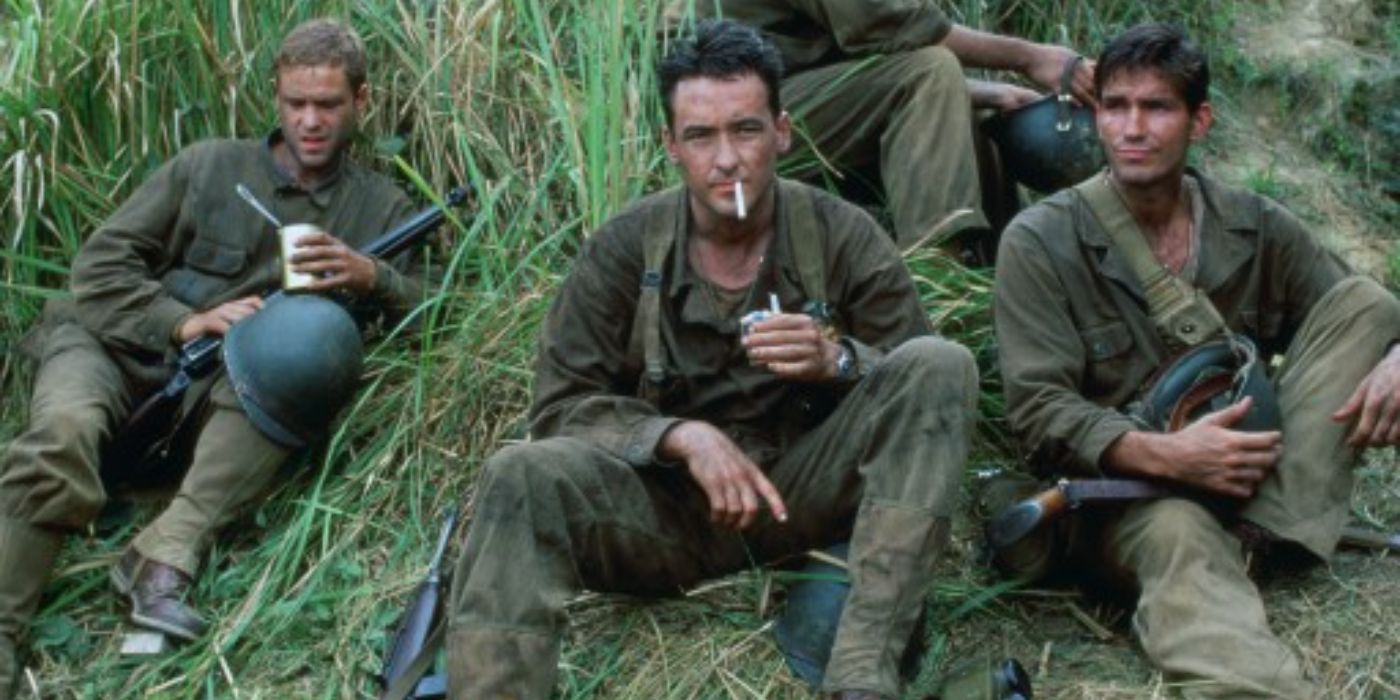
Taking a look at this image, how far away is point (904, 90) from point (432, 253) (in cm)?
141

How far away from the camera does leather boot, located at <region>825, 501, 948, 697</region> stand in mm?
4164

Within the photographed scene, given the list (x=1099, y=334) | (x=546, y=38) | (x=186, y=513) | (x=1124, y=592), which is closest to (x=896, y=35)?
(x=546, y=38)

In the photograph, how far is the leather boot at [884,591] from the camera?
416 centimetres

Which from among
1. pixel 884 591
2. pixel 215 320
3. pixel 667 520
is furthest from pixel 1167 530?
pixel 215 320

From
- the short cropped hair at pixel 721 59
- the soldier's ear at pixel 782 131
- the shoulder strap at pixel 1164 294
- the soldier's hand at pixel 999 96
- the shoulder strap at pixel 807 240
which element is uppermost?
the short cropped hair at pixel 721 59

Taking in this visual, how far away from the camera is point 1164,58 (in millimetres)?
4824

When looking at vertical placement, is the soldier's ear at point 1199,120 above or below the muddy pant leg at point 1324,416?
above

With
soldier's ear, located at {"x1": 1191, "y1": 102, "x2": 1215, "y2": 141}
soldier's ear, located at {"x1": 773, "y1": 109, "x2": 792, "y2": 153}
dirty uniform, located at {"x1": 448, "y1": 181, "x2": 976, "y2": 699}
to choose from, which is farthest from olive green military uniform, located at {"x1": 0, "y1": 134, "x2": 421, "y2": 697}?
soldier's ear, located at {"x1": 1191, "y1": 102, "x2": 1215, "y2": 141}

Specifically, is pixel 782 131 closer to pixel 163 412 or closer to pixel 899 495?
pixel 899 495

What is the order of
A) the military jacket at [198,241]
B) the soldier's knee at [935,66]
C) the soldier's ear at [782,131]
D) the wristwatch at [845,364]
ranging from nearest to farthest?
→ 1. the wristwatch at [845,364]
2. the soldier's ear at [782,131]
3. the military jacket at [198,241]
4. the soldier's knee at [935,66]

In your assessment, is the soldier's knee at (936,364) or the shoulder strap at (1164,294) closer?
the soldier's knee at (936,364)

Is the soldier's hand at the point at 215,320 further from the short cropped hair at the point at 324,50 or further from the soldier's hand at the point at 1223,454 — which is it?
the soldier's hand at the point at 1223,454

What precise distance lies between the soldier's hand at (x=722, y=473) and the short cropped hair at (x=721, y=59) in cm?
75

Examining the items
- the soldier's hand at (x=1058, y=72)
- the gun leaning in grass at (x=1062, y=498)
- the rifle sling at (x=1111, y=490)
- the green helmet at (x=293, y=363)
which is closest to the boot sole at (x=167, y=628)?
the green helmet at (x=293, y=363)
